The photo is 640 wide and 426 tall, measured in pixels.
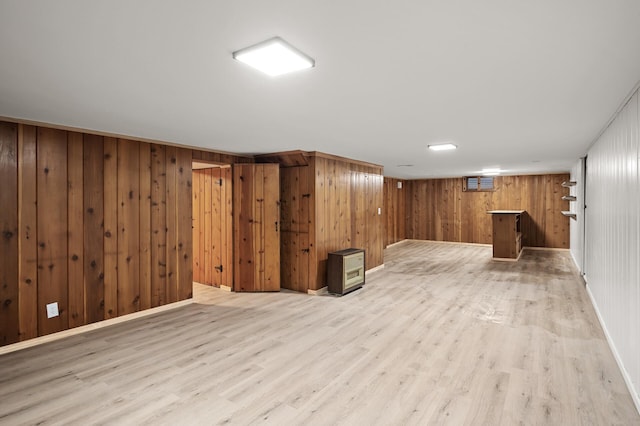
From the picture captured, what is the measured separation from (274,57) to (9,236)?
3.14 m

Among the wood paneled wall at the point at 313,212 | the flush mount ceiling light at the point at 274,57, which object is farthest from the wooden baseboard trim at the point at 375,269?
the flush mount ceiling light at the point at 274,57

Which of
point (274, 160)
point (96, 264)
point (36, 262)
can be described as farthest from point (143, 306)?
point (274, 160)

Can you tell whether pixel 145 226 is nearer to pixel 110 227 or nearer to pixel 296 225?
pixel 110 227

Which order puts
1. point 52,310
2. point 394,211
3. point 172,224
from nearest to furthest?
point 52,310 → point 172,224 → point 394,211

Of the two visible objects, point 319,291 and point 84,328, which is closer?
point 84,328

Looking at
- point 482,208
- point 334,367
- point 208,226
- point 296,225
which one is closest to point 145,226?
point 208,226

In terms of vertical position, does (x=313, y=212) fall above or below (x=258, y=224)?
above

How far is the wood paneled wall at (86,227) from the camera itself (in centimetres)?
331

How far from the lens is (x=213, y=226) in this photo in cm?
575

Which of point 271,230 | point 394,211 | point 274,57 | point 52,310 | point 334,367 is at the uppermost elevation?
point 274,57

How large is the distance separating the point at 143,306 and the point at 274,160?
2.72m

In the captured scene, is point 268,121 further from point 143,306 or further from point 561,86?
point 143,306

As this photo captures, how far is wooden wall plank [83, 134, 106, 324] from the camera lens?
3.79 metres

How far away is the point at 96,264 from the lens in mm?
3883
